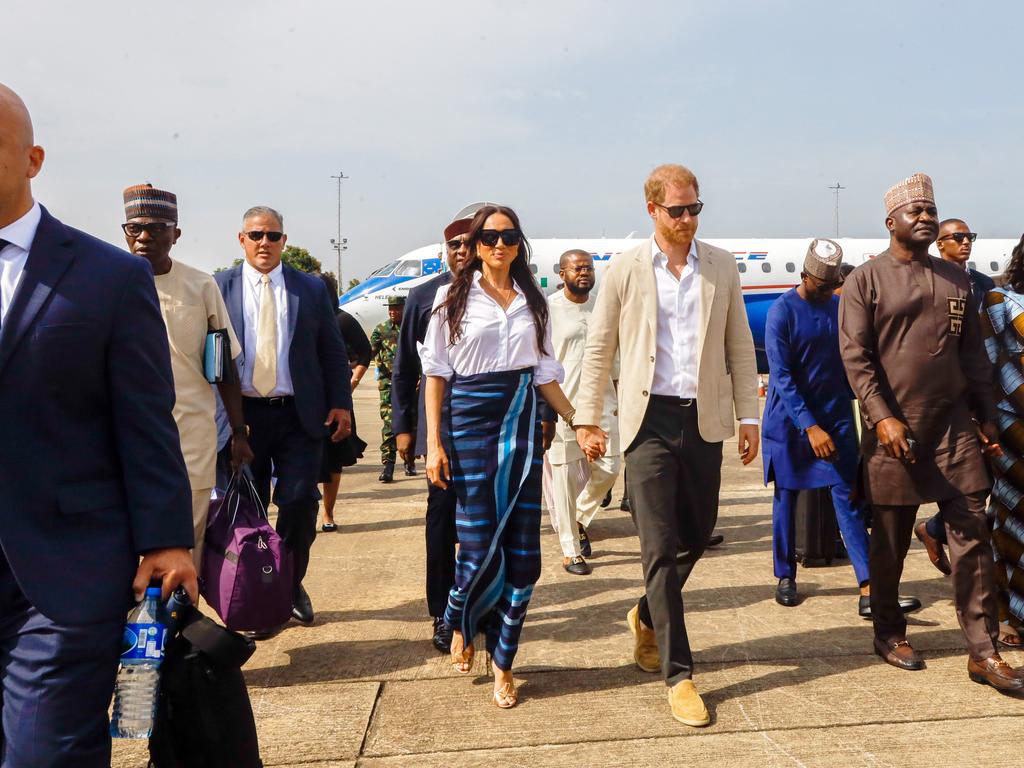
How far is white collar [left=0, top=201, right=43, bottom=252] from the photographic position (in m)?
2.11

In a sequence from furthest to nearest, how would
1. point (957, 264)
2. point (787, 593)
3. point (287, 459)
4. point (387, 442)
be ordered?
point (387, 442) < point (957, 264) < point (787, 593) < point (287, 459)

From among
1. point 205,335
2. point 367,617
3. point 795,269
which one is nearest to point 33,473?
point 205,335

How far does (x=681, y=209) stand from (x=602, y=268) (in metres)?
19.9

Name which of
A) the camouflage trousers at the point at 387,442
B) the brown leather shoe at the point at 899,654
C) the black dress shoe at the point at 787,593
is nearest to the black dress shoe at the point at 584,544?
the black dress shoe at the point at 787,593

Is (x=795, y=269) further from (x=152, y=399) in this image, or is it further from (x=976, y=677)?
(x=152, y=399)

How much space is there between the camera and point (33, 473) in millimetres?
2088

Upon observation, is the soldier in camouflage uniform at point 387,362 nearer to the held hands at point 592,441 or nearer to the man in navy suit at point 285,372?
the man in navy suit at point 285,372

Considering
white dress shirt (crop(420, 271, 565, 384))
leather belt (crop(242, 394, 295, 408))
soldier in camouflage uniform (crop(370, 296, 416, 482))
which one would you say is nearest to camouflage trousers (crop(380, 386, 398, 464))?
soldier in camouflage uniform (crop(370, 296, 416, 482))

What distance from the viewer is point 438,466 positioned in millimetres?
4160

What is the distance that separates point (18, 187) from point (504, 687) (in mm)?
2681

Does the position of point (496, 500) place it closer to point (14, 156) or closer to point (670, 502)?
point (670, 502)

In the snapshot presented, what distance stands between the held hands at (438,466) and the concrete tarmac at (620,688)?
2.91 feet

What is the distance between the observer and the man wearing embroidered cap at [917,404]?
163 inches

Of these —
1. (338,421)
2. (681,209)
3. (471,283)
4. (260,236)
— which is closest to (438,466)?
(471,283)
